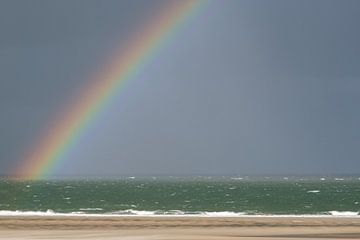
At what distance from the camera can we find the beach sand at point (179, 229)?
3506cm

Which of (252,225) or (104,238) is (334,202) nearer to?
(252,225)

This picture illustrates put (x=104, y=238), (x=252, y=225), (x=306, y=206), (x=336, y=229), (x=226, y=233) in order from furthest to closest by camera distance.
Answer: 1. (x=306, y=206)
2. (x=252, y=225)
3. (x=336, y=229)
4. (x=226, y=233)
5. (x=104, y=238)

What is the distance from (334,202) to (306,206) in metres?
7.17

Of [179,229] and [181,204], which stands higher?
[181,204]

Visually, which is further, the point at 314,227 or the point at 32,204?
the point at 32,204

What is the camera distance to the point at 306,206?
78.8 meters

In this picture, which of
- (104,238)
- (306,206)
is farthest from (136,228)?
(306,206)

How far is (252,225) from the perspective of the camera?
42.6m

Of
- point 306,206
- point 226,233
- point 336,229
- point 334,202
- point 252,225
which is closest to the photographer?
point 226,233

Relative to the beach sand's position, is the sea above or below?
above

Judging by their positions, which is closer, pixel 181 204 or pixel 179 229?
pixel 179 229

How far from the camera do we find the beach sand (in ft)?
115

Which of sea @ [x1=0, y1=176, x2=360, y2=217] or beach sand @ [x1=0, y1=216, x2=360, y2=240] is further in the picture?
sea @ [x1=0, y1=176, x2=360, y2=217]

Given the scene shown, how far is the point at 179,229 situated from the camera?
3931cm
